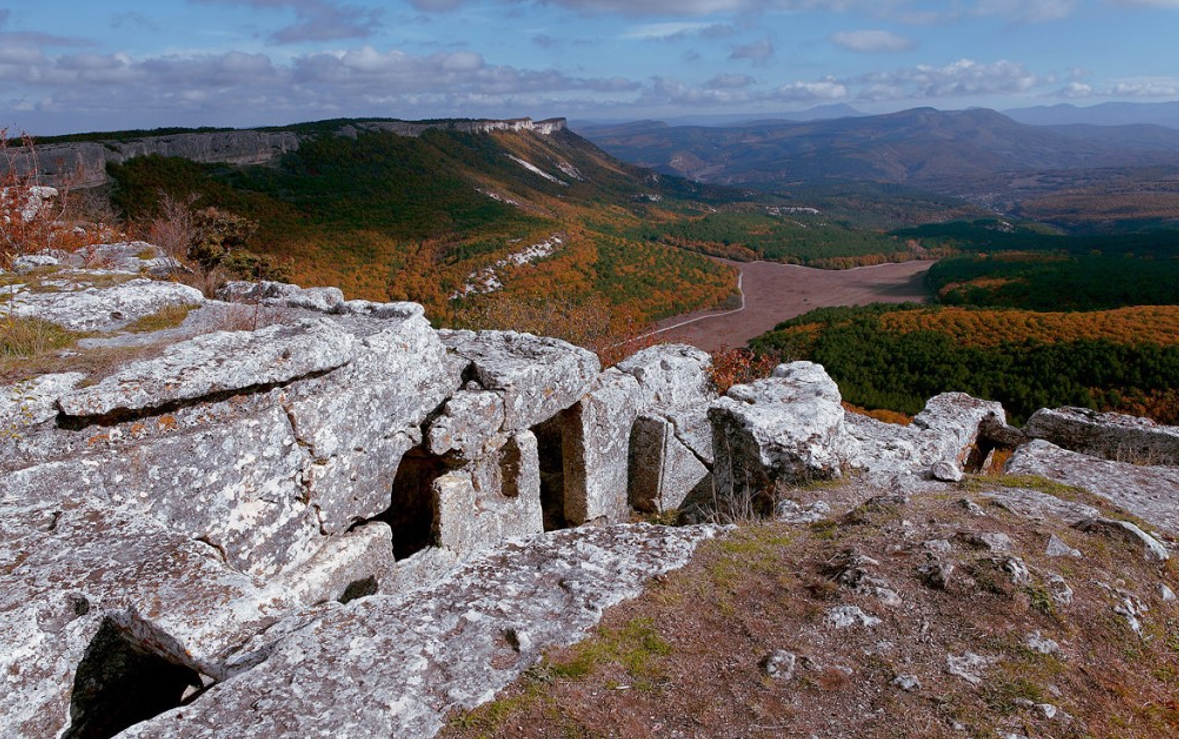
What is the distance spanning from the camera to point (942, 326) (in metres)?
37.2

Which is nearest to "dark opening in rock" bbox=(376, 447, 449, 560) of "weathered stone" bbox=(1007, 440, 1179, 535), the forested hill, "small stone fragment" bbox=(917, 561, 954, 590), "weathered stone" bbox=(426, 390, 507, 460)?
"weathered stone" bbox=(426, 390, 507, 460)

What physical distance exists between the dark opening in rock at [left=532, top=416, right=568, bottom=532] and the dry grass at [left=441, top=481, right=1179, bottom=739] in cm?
526

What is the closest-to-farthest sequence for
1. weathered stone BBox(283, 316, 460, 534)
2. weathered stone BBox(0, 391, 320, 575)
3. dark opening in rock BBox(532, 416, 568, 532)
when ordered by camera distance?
weathered stone BBox(0, 391, 320, 575), weathered stone BBox(283, 316, 460, 534), dark opening in rock BBox(532, 416, 568, 532)

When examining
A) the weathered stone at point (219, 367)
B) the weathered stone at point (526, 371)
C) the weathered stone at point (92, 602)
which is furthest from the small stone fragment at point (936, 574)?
the weathered stone at point (219, 367)

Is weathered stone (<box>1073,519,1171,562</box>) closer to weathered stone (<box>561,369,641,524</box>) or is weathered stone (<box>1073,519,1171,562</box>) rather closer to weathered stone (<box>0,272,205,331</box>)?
weathered stone (<box>561,369,641,524</box>)

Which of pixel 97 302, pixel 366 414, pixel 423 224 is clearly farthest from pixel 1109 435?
pixel 423 224

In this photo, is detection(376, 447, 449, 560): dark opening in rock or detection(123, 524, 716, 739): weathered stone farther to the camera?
detection(376, 447, 449, 560): dark opening in rock

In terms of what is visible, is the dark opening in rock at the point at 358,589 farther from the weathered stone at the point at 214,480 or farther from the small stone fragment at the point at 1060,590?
the small stone fragment at the point at 1060,590

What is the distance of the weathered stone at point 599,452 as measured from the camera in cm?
1027

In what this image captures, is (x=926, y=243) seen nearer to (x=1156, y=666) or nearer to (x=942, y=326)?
(x=942, y=326)

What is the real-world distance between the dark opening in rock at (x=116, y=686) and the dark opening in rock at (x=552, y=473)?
653 cm

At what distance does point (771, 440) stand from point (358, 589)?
5.74m

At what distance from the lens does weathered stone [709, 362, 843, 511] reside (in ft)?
30.6

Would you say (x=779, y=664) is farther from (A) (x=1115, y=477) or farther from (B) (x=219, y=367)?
(A) (x=1115, y=477)
